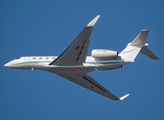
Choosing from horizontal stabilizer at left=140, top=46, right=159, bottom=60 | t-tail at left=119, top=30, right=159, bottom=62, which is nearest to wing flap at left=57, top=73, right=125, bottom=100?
t-tail at left=119, top=30, right=159, bottom=62

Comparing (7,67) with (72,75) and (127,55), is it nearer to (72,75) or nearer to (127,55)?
(72,75)

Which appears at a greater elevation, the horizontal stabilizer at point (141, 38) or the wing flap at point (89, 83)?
the horizontal stabilizer at point (141, 38)

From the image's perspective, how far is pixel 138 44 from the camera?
31312 mm

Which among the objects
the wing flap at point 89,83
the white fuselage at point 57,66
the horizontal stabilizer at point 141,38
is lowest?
the wing flap at point 89,83

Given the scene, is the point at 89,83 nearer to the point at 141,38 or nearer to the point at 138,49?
the point at 138,49

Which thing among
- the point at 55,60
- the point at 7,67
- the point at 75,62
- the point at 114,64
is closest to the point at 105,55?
the point at 114,64

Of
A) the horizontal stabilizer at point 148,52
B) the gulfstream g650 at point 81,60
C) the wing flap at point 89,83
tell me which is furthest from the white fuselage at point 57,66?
the horizontal stabilizer at point 148,52

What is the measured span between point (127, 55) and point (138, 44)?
194 cm

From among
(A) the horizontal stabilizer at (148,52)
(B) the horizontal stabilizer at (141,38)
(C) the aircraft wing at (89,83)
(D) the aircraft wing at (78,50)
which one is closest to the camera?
(D) the aircraft wing at (78,50)

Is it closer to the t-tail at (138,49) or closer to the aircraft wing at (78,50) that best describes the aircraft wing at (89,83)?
the aircraft wing at (78,50)

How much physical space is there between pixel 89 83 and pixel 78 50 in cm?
810

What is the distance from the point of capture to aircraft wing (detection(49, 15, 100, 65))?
83.0 feet

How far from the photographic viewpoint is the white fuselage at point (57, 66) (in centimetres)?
2988

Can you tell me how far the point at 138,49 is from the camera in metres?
31.1
